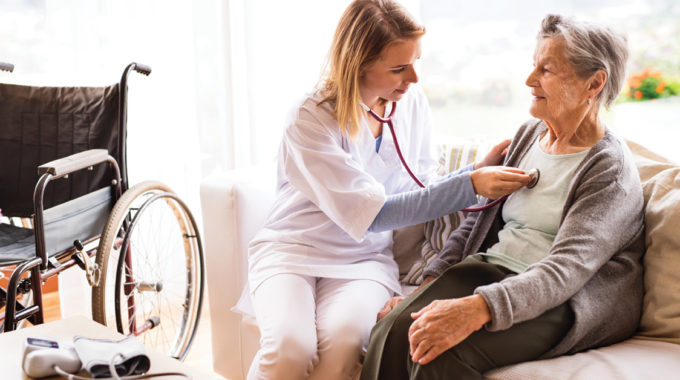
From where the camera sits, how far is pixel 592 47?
1414 millimetres

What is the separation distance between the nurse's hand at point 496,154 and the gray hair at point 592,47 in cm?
33

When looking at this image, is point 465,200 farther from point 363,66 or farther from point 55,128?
point 55,128

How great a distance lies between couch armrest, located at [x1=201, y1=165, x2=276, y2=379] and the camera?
6.38 ft

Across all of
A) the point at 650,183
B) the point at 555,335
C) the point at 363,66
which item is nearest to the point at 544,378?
the point at 555,335

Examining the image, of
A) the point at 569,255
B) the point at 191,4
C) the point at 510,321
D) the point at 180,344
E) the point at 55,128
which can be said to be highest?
the point at 191,4

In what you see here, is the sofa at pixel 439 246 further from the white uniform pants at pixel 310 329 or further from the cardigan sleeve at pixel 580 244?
the white uniform pants at pixel 310 329

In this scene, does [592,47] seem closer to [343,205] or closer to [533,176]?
[533,176]

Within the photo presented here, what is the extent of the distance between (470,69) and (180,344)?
5.74ft

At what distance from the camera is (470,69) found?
3.05 m

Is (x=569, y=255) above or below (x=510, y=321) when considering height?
above

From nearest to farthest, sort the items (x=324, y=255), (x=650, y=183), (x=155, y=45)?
(x=650, y=183)
(x=324, y=255)
(x=155, y=45)

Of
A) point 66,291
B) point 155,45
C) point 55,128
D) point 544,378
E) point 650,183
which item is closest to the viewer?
point 544,378

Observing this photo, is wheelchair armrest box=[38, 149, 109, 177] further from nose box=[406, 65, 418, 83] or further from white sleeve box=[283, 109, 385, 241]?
nose box=[406, 65, 418, 83]

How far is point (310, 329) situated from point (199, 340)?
3.75ft
